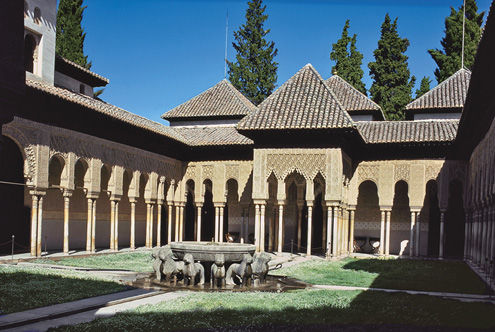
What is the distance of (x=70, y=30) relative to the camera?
3238 centimetres

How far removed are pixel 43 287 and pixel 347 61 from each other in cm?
2961

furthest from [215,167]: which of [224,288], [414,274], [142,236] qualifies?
[224,288]

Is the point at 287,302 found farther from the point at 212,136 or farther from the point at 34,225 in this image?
the point at 212,136

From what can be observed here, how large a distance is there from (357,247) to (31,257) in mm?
15354

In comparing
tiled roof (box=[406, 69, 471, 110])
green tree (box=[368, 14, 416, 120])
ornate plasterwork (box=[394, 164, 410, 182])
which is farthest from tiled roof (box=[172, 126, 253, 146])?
green tree (box=[368, 14, 416, 120])

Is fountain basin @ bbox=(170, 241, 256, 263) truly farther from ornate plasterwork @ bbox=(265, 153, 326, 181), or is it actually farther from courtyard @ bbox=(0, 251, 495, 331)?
ornate plasterwork @ bbox=(265, 153, 326, 181)

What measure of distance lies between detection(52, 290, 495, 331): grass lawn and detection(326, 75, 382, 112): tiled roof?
58.5ft

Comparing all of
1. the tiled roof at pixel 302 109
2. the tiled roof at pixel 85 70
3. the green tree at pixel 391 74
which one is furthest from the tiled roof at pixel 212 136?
the green tree at pixel 391 74

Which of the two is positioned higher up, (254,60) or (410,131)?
(254,60)

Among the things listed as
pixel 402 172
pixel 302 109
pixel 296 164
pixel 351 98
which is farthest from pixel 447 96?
pixel 296 164

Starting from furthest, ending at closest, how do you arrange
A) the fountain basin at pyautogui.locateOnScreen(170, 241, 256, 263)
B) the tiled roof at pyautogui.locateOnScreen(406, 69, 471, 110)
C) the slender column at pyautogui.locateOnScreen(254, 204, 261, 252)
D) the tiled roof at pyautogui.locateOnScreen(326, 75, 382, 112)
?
the tiled roof at pyautogui.locateOnScreen(326, 75, 382, 112), the tiled roof at pyautogui.locateOnScreen(406, 69, 471, 110), the slender column at pyautogui.locateOnScreen(254, 204, 261, 252), the fountain basin at pyautogui.locateOnScreen(170, 241, 256, 263)

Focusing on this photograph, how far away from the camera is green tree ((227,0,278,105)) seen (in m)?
40.9

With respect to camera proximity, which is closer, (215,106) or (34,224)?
(34,224)

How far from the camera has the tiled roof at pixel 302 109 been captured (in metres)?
20.0
